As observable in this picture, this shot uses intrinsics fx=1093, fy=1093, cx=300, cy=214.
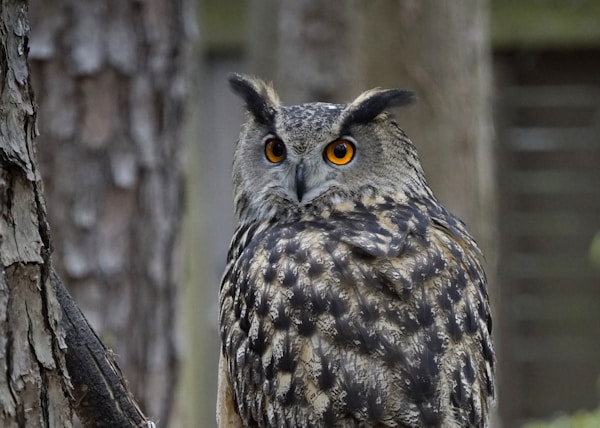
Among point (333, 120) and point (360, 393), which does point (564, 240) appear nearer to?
point (333, 120)

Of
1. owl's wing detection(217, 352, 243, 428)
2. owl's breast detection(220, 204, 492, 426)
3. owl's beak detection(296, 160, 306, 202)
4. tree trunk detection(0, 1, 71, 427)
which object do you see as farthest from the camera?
owl's beak detection(296, 160, 306, 202)

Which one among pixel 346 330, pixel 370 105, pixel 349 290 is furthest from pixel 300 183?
pixel 346 330

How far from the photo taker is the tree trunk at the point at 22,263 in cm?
233

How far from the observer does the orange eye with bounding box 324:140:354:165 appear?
3701mm

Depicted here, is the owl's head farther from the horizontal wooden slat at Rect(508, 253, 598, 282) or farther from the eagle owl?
the horizontal wooden slat at Rect(508, 253, 598, 282)

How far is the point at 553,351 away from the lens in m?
9.41

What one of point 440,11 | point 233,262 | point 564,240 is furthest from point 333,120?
point 564,240

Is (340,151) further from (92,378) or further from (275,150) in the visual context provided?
(92,378)

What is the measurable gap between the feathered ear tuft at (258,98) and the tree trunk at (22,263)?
4.92 ft

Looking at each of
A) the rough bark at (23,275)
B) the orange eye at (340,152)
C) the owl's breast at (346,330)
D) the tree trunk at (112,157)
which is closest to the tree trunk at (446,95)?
the tree trunk at (112,157)

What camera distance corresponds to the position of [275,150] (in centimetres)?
380

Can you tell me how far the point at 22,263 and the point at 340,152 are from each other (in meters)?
1.58

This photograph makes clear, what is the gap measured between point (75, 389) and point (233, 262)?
3.65 ft

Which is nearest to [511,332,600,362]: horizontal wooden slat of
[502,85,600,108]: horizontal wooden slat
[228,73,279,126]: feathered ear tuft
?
[502,85,600,108]: horizontal wooden slat
